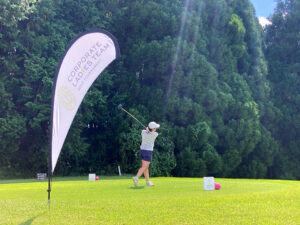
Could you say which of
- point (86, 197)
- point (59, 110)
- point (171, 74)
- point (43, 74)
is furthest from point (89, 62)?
point (171, 74)

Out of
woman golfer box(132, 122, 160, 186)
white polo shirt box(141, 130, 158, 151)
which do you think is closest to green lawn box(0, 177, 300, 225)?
woman golfer box(132, 122, 160, 186)

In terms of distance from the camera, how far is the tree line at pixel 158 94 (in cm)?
2353

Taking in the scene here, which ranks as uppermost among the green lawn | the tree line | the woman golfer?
the tree line

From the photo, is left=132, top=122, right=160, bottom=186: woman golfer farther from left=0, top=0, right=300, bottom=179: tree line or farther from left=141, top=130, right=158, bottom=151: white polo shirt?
left=0, top=0, right=300, bottom=179: tree line

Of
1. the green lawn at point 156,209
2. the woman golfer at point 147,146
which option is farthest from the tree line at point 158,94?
the green lawn at point 156,209

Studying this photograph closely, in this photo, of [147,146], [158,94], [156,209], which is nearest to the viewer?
[156,209]

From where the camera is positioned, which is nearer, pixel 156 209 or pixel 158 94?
pixel 156 209

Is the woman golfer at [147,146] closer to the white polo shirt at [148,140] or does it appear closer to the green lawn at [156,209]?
the white polo shirt at [148,140]

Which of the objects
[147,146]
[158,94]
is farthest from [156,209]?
[158,94]

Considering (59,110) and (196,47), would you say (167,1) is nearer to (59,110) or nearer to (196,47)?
(196,47)

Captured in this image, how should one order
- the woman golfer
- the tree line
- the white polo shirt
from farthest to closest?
1. the tree line
2. the white polo shirt
3. the woman golfer

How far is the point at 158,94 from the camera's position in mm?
25672

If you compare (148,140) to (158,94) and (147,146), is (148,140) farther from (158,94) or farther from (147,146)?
(158,94)

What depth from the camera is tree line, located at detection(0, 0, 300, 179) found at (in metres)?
23.5
